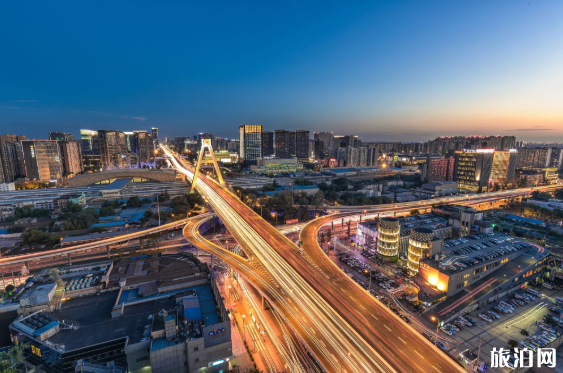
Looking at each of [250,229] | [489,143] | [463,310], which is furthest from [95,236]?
[489,143]

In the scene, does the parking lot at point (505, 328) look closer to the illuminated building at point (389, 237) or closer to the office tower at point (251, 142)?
the illuminated building at point (389, 237)

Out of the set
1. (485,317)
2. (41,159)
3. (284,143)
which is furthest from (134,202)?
(284,143)

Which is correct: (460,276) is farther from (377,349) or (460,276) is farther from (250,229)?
(250,229)

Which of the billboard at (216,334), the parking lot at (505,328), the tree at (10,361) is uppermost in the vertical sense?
the tree at (10,361)

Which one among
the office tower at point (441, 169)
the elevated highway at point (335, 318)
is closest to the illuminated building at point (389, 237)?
the elevated highway at point (335, 318)

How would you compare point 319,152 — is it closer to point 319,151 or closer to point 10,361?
point 319,151
